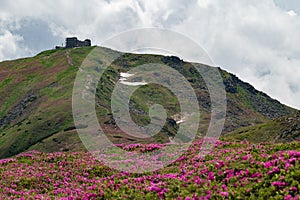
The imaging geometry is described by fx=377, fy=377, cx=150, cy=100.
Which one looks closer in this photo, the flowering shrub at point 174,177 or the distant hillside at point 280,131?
the flowering shrub at point 174,177

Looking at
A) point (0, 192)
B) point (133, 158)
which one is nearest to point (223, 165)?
point (133, 158)

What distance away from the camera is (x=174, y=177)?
A: 23.2 metres

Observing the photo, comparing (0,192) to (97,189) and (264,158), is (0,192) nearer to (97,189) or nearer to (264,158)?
(97,189)

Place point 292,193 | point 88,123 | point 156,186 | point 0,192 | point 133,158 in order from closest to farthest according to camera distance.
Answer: point 292,193 → point 156,186 → point 0,192 → point 133,158 → point 88,123

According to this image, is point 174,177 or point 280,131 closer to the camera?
point 174,177

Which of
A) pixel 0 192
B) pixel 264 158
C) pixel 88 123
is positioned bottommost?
pixel 0 192

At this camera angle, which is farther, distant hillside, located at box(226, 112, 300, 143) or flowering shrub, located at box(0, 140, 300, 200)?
distant hillside, located at box(226, 112, 300, 143)

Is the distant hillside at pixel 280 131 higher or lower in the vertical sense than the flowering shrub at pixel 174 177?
higher

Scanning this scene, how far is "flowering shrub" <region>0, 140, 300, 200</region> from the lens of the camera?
60.2 ft

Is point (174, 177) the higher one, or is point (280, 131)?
point (280, 131)

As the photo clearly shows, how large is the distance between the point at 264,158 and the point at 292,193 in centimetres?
514

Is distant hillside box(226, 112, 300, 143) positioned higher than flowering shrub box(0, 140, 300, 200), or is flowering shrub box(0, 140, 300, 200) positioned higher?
distant hillside box(226, 112, 300, 143)

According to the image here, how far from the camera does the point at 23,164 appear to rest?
3102 centimetres

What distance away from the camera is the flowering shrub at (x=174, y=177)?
18.4 meters
